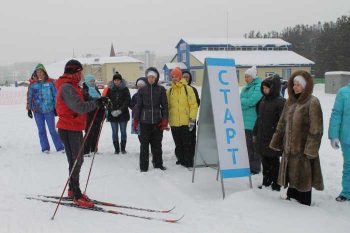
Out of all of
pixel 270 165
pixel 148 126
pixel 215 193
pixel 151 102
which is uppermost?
pixel 151 102

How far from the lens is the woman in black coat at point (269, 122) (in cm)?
555

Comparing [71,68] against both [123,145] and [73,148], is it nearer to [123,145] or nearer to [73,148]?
[73,148]

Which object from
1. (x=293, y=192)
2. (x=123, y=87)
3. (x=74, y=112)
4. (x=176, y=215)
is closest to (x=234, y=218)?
(x=176, y=215)

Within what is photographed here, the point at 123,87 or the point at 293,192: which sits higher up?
the point at 123,87

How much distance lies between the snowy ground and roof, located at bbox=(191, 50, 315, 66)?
36.3 meters

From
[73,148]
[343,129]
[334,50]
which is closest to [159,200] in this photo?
[73,148]

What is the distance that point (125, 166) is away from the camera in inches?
289

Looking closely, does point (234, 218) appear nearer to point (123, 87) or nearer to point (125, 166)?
point (125, 166)

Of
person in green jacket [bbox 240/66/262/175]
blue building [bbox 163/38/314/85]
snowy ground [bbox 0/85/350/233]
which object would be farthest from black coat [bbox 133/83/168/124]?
blue building [bbox 163/38/314/85]

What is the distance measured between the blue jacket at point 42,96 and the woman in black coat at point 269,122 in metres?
4.77

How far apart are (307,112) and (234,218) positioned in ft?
5.30

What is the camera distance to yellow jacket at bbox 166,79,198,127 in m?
6.88

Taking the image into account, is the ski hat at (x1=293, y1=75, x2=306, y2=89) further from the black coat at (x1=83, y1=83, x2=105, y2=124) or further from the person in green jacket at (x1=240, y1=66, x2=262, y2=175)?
the black coat at (x1=83, y1=83, x2=105, y2=124)

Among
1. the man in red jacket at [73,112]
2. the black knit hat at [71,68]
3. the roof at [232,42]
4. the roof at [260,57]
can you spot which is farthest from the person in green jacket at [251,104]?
the roof at [232,42]
